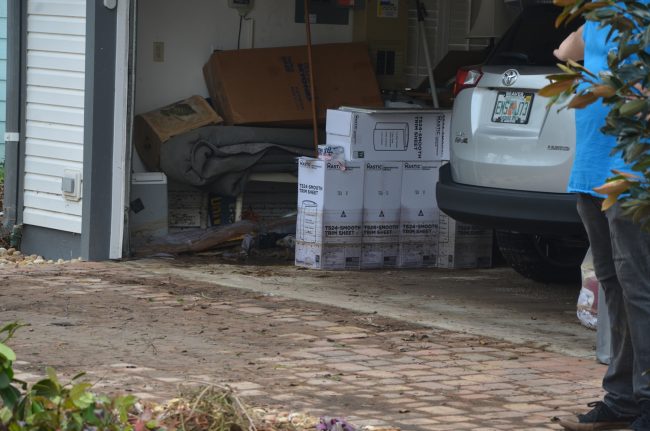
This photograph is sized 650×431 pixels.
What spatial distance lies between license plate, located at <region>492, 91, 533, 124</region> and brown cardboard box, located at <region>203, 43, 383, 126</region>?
10.3 ft

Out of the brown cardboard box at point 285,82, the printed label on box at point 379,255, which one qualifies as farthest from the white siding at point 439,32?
the printed label on box at point 379,255

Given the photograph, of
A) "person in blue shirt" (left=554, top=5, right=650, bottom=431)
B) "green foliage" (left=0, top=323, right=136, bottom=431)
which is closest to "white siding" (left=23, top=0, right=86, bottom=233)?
"person in blue shirt" (left=554, top=5, right=650, bottom=431)

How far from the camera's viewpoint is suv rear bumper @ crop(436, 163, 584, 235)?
22.8 ft

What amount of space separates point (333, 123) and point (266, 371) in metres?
3.80

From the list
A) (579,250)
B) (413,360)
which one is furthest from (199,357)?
(579,250)

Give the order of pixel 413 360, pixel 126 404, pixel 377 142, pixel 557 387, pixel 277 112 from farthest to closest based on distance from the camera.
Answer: pixel 277 112, pixel 377 142, pixel 413 360, pixel 557 387, pixel 126 404

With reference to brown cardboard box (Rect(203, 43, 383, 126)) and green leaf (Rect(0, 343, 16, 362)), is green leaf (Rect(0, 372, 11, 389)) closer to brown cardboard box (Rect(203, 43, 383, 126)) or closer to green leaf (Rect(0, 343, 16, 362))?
green leaf (Rect(0, 343, 16, 362))

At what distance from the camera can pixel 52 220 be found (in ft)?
32.1

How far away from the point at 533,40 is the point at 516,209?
3.81 feet

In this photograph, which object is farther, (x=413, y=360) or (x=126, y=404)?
(x=413, y=360)

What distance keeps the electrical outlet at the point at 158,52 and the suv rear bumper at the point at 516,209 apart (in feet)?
11.8

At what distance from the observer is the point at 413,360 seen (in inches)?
241

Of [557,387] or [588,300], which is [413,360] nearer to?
[557,387]

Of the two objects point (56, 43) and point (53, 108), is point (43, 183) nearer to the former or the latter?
point (53, 108)
